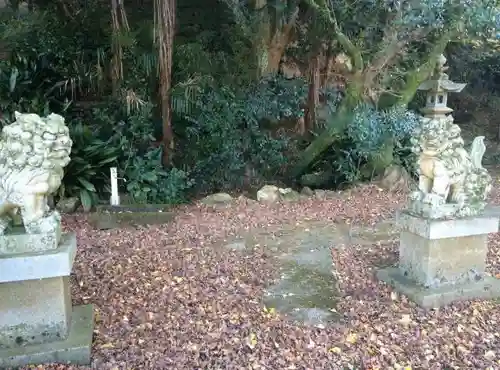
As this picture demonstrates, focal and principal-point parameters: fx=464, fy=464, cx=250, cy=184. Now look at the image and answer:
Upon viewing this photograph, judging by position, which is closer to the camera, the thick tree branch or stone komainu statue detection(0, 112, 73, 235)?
Answer: stone komainu statue detection(0, 112, 73, 235)

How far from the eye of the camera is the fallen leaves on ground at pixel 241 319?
2395 millimetres

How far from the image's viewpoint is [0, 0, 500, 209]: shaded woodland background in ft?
19.5

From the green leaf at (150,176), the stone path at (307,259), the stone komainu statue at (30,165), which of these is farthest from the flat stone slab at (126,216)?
the stone komainu statue at (30,165)

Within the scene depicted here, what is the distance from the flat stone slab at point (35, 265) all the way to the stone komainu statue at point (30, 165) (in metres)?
0.13

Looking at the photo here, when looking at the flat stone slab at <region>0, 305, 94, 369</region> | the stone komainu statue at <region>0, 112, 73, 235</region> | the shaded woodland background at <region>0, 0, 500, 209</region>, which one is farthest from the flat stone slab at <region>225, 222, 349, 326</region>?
the shaded woodland background at <region>0, 0, 500, 209</region>

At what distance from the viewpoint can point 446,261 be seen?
3.05 metres

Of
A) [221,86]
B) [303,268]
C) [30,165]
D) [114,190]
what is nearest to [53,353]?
[30,165]

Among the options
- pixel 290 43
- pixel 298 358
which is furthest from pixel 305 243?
pixel 290 43

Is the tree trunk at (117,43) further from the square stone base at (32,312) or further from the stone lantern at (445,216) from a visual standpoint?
the square stone base at (32,312)

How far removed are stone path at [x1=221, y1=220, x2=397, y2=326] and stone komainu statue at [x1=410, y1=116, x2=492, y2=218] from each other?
882 mm

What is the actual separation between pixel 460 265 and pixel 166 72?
4.61 metres

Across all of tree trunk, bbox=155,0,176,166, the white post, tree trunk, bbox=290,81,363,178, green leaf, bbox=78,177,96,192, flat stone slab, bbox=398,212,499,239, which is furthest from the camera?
tree trunk, bbox=290,81,363,178

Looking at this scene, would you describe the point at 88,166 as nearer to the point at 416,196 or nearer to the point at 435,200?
the point at 416,196

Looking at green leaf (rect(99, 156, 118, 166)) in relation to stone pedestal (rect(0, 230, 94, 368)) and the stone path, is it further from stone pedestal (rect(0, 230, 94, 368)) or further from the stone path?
stone pedestal (rect(0, 230, 94, 368))
